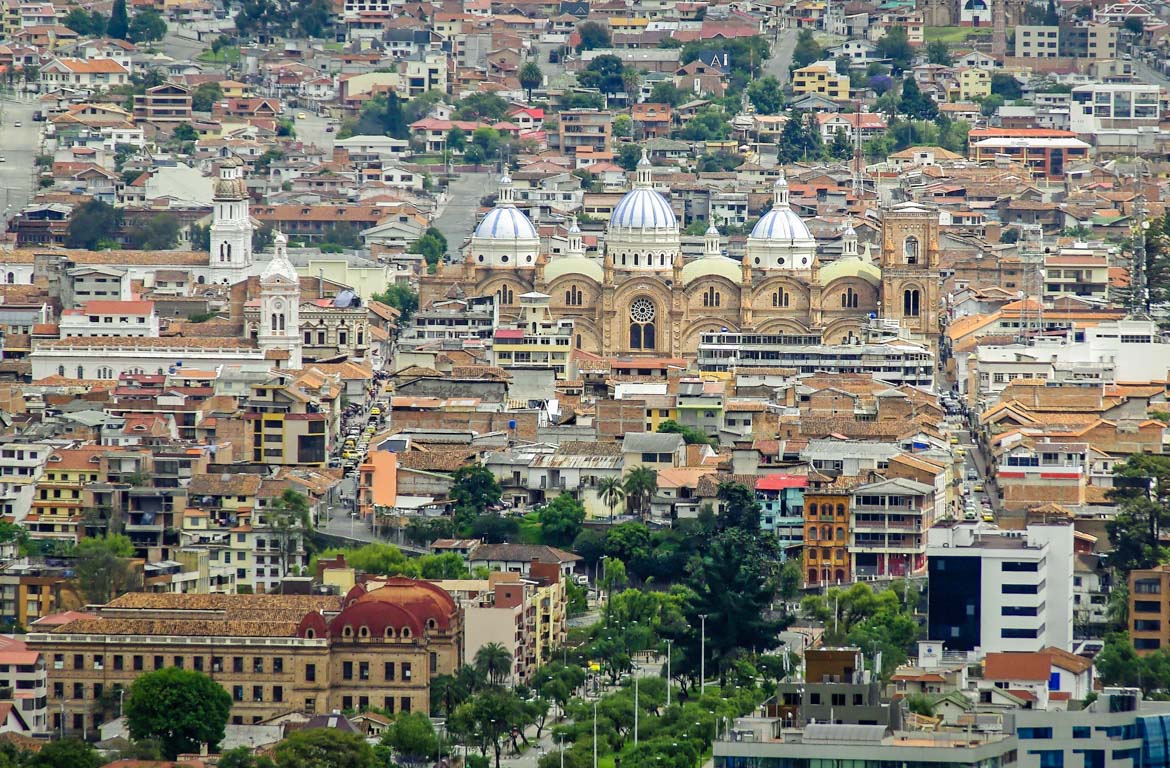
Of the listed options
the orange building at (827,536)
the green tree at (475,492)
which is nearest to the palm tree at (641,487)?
the green tree at (475,492)

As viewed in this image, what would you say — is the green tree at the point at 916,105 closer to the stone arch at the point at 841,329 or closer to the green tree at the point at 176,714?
the stone arch at the point at 841,329

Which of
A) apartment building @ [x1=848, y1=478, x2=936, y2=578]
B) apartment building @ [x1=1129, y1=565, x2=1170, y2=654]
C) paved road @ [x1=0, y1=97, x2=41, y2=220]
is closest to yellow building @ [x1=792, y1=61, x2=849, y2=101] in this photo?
paved road @ [x1=0, y1=97, x2=41, y2=220]

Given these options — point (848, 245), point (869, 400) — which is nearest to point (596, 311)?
point (848, 245)

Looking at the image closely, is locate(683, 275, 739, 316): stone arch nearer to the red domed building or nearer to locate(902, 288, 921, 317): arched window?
locate(902, 288, 921, 317): arched window

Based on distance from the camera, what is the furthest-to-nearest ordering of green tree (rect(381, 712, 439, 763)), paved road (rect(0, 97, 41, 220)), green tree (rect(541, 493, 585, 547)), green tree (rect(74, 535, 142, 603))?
paved road (rect(0, 97, 41, 220)) → green tree (rect(541, 493, 585, 547)) → green tree (rect(74, 535, 142, 603)) → green tree (rect(381, 712, 439, 763))

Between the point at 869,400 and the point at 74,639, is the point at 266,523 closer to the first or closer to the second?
the point at 74,639
